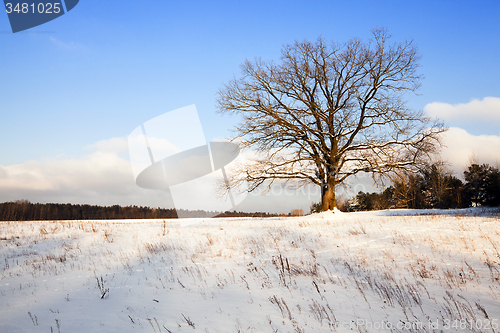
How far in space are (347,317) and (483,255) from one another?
4220 millimetres

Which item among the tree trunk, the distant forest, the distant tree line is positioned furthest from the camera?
the distant forest

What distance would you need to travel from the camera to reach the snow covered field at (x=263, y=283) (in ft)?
11.8

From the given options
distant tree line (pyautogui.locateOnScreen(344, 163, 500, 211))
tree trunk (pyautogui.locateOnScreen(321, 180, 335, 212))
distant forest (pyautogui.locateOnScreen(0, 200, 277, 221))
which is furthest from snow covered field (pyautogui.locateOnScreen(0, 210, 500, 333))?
distant forest (pyautogui.locateOnScreen(0, 200, 277, 221))

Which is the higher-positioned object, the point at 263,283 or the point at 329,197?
the point at 329,197

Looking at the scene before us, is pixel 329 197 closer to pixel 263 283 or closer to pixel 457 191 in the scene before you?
pixel 263 283

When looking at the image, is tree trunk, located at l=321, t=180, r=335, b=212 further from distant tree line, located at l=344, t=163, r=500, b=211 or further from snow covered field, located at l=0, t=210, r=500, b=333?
distant tree line, located at l=344, t=163, r=500, b=211

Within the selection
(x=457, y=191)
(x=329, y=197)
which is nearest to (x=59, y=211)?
(x=329, y=197)

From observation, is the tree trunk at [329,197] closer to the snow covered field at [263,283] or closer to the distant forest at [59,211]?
the snow covered field at [263,283]

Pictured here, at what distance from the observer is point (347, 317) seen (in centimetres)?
356

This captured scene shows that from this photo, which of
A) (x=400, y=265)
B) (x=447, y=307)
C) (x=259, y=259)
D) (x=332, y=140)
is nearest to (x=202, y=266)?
(x=259, y=259)

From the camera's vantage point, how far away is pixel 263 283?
16.8ft

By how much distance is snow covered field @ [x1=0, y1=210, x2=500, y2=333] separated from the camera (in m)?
3.59

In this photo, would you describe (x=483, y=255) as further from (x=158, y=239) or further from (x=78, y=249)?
(x=78, y=249)

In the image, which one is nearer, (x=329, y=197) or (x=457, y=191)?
(x=329, y=197)
